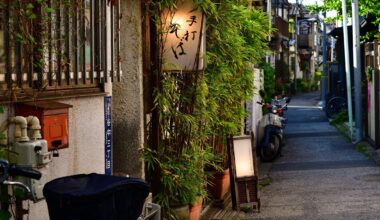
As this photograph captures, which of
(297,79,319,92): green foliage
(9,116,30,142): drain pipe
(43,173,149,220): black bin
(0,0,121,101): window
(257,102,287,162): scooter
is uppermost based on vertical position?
(297,79,319,92): green foliage

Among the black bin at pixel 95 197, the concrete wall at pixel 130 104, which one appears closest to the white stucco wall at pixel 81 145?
the concrete wall at pixel 130 104

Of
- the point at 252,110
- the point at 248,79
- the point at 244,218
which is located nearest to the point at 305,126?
the point at 252,110

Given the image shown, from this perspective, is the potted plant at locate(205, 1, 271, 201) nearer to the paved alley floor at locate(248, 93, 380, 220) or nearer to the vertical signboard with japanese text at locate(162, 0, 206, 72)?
the vertical signboard with japanese text at locate(162, 0, 206, 72)

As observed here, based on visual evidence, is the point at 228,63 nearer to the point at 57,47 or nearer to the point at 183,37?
the point at 183,37

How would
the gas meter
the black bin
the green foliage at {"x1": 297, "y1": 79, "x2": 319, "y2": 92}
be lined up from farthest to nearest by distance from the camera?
the green foliage at {"x1": 297, "y1": 79, "x2": 319, "y2": 92} < the gas meter < the black bin

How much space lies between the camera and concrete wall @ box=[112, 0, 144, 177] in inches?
309

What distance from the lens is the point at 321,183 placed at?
42.8ft

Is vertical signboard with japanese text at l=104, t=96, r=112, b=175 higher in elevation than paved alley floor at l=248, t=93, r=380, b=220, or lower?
higher

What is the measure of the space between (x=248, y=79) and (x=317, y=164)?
4.61 m

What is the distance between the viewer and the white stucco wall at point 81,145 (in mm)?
5972

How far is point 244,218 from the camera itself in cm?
1014

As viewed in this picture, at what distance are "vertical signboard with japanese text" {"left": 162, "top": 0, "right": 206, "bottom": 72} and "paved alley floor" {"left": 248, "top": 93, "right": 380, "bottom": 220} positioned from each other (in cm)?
325

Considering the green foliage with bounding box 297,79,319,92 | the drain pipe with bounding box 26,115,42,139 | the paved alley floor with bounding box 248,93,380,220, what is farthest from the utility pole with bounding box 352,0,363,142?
the green foliage with bounding box 297,79,319,92

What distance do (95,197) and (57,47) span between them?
2.17 meters
